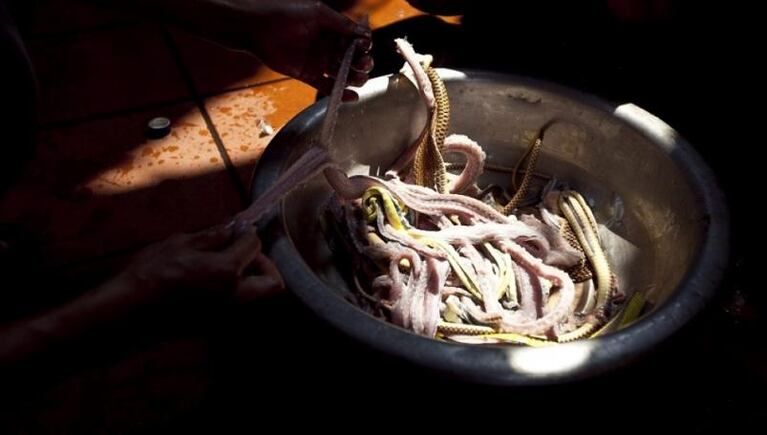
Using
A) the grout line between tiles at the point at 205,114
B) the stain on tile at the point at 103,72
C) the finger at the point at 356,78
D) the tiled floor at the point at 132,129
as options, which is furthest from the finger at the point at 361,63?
the stain on tile at the point at 103,72

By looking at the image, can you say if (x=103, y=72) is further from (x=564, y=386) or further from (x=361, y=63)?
(x=564, y=386)

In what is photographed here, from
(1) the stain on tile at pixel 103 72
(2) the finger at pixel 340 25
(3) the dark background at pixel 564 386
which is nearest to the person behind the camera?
(3) the dark background at pixel 564 386

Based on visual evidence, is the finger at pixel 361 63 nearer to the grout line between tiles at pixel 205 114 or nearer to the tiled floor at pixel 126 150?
the grout line between tiles at pixel 205 114

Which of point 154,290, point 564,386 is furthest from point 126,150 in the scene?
point 564,386

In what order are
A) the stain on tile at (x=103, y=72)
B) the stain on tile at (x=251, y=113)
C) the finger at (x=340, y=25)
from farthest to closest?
the stain on tile at (x=103, y=72) < the stain on tile at (x=251, y=113) < the finger at (x=340, y=25)

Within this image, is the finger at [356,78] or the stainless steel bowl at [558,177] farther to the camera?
the finger at [356,78]

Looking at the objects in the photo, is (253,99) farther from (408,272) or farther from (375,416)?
(375,416)

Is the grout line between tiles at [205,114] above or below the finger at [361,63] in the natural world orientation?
below

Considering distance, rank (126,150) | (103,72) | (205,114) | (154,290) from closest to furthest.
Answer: (154,290) → (126,150) → (205,114) → (103,72)

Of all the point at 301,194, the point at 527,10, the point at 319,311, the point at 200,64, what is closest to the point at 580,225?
the point at 301,194
